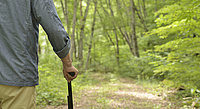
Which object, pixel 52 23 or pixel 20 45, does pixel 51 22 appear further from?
pixel 20 45

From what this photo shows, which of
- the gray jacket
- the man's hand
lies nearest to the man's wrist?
the man's hand

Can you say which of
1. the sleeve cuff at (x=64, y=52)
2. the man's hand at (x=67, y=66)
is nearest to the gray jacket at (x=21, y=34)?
the sleeve cuff at (x=64, y=52)

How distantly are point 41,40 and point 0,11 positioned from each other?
23590 millimetres

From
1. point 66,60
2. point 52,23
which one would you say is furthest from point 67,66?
point 52,23

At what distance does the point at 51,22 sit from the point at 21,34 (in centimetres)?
22

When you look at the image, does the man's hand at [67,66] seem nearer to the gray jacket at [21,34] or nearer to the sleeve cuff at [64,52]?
the sleeve cuff at [64,52]

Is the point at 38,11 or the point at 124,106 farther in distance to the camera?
the point at 124,106

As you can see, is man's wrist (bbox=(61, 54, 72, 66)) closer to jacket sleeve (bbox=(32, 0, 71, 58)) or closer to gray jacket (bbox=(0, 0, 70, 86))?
jacket sleeve (bbox=(32, 0, 71, 58))

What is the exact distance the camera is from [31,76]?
1.21 metres

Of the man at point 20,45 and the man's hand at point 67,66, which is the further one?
the man's hand at point 67,66

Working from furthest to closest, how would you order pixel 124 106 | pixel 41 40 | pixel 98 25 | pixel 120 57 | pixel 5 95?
pixel 41 40 → pixel 120 57 → pixel 98 25 → pixel 124 106 → pixel 5 95

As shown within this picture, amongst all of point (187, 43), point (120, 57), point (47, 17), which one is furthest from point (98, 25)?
point (47, 17)

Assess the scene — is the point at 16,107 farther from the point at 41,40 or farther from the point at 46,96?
the point at 41,40

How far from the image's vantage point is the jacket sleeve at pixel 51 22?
1.20m
